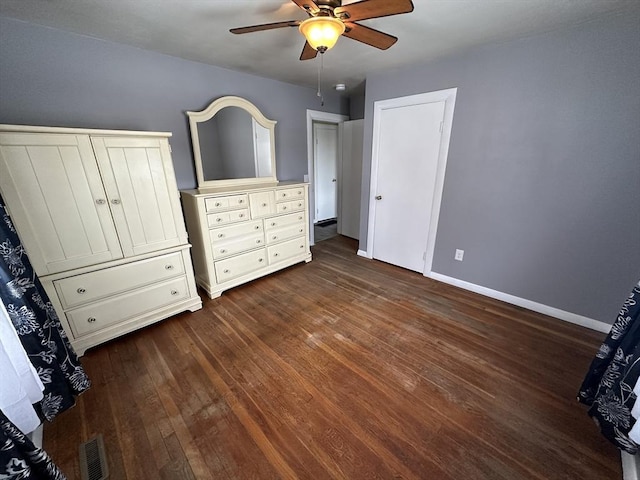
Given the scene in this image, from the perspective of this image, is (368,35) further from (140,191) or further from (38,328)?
(38,328)

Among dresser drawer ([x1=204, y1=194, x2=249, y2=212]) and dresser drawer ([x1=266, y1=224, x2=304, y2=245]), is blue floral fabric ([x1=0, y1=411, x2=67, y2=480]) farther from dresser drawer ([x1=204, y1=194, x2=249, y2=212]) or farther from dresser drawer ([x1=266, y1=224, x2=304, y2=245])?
dresser drawer ([x1=266, y1=224, x2=304, y2=245])

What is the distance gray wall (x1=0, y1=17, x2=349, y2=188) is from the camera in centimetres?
169

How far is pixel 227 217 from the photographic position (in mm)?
2432

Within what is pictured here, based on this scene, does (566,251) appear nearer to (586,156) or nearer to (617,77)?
(586,156)

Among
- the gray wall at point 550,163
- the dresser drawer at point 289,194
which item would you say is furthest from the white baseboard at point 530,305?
the dresser drawer at point 289,194

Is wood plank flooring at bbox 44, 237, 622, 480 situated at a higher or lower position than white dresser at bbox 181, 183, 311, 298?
lower

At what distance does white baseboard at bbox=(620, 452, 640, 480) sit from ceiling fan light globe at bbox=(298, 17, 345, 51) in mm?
2367

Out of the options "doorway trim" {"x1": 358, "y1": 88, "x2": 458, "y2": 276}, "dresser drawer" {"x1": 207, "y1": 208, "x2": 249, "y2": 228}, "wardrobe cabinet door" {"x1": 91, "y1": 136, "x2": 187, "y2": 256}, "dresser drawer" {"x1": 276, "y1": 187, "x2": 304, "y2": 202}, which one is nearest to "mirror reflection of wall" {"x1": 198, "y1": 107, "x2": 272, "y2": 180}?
"dresser drawer" {"x1": 276, "y1": 187, "x2": 304, "y2": 202}

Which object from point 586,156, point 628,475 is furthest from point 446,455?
point 586,156

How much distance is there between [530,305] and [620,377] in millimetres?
1319

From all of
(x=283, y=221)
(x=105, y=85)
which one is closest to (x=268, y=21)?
(x=105, y=85)

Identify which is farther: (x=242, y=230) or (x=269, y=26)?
(x=242, y=230)

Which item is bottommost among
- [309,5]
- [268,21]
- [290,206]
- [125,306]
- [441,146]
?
[125,306]

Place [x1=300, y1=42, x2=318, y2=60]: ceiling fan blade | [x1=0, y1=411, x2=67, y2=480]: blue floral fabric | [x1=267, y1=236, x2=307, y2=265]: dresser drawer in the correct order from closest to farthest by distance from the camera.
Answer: [x1=0, y1=411, x2=67, y2=480]: blue floral fabric, [x1=300, y1=42, x2=318, y2=60]: ceiling fan blade, [x1=267, y1=236, x2=307, y2=265]: dresser drawer
